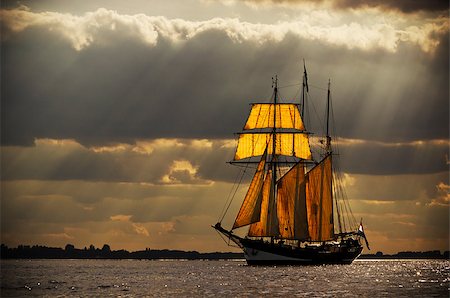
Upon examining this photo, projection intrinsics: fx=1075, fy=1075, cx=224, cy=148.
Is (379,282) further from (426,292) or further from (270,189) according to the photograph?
(270,189)

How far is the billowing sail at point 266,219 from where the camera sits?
190750 mm

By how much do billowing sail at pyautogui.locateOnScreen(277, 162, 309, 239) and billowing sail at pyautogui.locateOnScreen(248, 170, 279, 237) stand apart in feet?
8.86

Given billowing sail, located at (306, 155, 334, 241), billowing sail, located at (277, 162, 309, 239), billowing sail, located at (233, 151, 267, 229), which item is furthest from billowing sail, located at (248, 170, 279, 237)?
billowing sail, located at (306, 155, 334, 241)

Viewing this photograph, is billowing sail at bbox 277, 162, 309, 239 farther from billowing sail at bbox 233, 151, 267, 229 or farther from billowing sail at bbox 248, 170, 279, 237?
billowing sail at bbox 233, 151, 267, 229

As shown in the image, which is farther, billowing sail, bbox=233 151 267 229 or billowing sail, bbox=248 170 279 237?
billowing sail, bbox=248 170 279 237

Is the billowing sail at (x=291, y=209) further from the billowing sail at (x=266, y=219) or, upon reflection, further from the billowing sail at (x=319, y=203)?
the billowing sail at (x=266, y=219)

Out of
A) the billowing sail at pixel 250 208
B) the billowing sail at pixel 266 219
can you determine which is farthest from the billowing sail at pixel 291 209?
the billowing sail at pixel 250 208

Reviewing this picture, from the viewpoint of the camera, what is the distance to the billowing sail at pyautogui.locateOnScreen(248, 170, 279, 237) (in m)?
191

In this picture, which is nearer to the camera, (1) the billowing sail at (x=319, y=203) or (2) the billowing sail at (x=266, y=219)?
(2) the billowing sail at (x=266, y=219)

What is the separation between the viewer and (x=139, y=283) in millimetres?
147500

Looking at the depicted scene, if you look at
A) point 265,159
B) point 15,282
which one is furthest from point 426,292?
point 265,159

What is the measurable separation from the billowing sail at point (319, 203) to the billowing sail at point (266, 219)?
8.12m

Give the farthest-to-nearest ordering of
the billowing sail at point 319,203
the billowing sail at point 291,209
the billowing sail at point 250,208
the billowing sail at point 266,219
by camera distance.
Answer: the billowing sail at point 319,203, the billowing sail at point 291,209, the billowing sail at point 266,219, the billowing sail at point 250,208

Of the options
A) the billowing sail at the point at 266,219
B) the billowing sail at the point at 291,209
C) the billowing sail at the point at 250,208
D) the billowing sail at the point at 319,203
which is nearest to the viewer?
the billowing sail at the point at 250,208
